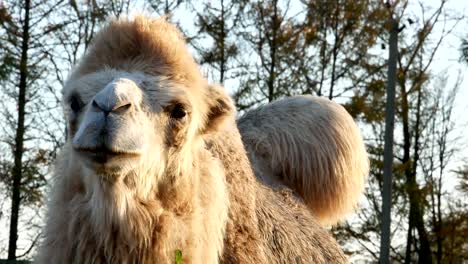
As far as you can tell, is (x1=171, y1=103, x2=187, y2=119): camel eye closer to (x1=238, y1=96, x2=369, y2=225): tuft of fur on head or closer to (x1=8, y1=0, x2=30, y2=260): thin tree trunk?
(x1=238, y1=96, x2=369, y2=225): tuft of fur on head

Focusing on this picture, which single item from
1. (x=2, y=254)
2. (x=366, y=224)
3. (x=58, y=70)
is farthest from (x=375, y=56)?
(x=2, y=254)

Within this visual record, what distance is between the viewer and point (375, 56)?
18.0 meters

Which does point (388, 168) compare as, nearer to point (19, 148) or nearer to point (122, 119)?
point (19, 148)

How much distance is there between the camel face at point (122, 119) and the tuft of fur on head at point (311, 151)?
2183 mm

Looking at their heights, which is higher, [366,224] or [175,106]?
[175,106]

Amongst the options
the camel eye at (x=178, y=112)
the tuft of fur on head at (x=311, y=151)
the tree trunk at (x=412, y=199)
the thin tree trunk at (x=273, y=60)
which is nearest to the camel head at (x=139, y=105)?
the camel eye at (x=178, y=112)

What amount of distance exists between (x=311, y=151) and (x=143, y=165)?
119 inches

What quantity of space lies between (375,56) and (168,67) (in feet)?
47.7

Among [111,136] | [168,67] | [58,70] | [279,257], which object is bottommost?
[279,257]

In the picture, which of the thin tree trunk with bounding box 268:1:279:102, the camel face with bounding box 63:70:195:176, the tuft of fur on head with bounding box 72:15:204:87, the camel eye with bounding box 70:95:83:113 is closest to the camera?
the camel face with bounding box 63:70:195:176

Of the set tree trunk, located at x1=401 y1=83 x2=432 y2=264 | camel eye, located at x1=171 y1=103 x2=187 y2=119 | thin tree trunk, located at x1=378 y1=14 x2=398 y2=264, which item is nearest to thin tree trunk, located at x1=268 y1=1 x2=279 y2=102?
thin tree trunk, located at x1=378 y1=14 x2=398 y2=264

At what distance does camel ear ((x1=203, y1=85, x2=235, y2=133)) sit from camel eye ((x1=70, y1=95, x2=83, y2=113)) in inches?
29.3

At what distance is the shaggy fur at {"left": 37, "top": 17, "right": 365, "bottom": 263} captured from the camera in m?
3.40

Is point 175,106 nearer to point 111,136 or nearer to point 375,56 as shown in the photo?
point 111,136
